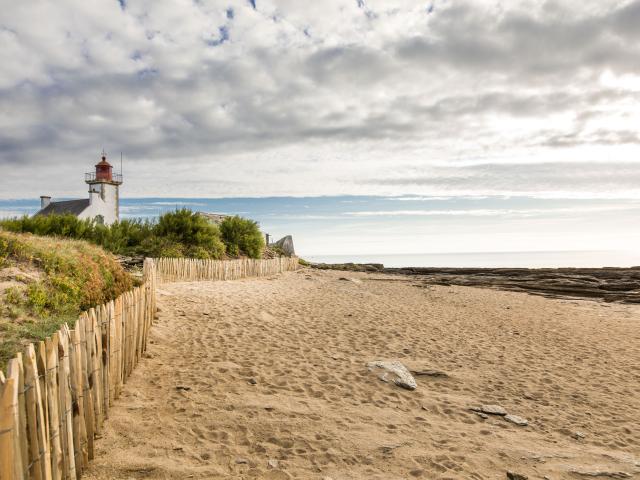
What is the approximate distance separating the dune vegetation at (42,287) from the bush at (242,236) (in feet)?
62.1

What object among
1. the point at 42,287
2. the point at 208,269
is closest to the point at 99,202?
the point at 208,269

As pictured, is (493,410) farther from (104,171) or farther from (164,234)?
(104,171)

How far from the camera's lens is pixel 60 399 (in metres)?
3.38

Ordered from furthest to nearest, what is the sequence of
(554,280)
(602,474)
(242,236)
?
(242,236) < (554,280) < (602,474)

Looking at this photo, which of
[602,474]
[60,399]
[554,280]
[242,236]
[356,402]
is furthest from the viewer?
[242,236]

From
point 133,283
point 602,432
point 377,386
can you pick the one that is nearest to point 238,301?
point 133,283

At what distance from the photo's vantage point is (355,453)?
15.1 ft

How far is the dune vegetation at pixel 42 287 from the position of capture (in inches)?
254

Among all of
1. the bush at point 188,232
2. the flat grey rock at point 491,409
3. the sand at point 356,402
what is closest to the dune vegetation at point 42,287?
the sand at point 356,402

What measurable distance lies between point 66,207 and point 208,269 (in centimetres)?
2667

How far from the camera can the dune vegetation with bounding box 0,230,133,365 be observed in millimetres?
6461

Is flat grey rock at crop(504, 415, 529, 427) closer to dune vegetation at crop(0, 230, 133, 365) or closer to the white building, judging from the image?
dune vegetation at crop(0, 230, 133, 365)

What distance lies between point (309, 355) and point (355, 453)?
3381mm

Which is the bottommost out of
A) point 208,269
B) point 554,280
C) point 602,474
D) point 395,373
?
point 602,474
